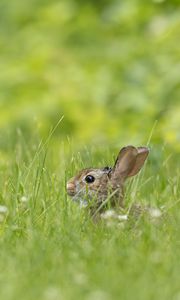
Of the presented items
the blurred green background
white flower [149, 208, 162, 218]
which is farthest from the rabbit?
the blurred green background

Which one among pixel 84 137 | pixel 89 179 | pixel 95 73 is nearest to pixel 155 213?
pixel 89 179

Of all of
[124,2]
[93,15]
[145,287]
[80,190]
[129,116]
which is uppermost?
[93,15]

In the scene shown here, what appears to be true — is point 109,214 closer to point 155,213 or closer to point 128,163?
point 155,213

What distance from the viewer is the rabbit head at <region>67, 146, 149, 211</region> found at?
683 cm

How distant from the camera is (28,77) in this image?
40.1 ft

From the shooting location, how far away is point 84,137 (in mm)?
11352

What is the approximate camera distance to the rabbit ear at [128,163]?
6.89 metres

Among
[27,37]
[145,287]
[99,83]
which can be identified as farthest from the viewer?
[27,37]

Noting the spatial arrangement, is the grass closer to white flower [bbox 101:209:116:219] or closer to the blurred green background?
white flower [bbox 101:209:116:219]

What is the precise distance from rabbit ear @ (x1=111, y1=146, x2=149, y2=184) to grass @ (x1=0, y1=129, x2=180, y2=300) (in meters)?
0.08

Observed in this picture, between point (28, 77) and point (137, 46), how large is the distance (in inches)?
52.1

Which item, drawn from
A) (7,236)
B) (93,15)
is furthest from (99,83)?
(7,236)

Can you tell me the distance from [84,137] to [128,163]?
451cm

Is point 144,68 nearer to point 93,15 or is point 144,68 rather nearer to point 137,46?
point 137,46
